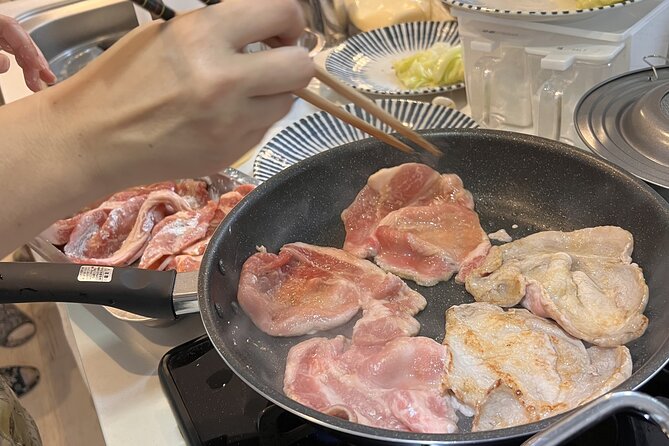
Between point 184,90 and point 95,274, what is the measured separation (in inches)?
18.0

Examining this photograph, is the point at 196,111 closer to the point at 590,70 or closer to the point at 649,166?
the point at 649,166

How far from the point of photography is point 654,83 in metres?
1.08

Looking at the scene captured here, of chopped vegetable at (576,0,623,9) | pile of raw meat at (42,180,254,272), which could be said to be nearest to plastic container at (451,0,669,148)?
chopped vegetable at (576,0,623,9)

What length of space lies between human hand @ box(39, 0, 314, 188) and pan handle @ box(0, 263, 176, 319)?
0.33m

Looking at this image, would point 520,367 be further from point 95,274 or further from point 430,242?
point 95,274

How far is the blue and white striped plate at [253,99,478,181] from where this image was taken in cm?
134

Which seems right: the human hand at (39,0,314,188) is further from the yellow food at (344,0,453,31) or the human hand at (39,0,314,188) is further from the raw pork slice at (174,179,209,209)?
the yellow food at (344,0,453,31)

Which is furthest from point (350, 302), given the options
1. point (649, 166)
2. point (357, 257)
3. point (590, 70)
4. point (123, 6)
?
point (123, 6)

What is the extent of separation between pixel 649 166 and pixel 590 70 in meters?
0.26

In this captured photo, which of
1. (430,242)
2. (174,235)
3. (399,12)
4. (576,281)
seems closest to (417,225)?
(430,242)

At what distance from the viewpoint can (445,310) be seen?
1.01 metres

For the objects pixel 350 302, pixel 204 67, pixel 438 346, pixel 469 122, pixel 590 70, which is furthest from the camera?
pixel 469 122

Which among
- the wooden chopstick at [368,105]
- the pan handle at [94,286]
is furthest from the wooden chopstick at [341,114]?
the pan handle at [94,286]

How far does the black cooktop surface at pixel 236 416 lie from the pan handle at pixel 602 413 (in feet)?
0.77
